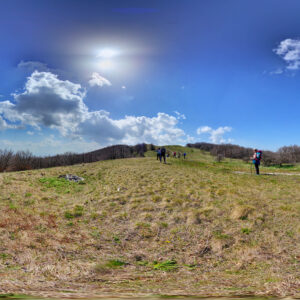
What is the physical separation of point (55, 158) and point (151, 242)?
104554 millimetres

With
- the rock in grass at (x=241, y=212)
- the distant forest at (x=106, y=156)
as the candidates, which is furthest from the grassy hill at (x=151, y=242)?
the distant forest at (x=106, y=156)

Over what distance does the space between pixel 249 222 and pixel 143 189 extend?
27.7 feet

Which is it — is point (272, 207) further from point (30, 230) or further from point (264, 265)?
point (30, 230)

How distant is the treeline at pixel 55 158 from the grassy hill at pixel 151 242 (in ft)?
140

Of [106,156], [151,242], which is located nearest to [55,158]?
[106,156]

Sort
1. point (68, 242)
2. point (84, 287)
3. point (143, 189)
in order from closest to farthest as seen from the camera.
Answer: point (84, 287) < point (68, 242) < point (143, 189)

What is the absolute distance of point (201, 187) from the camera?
1596 cm

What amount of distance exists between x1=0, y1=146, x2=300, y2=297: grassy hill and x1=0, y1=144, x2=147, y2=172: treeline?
4261cm

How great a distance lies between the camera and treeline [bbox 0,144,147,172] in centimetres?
5053

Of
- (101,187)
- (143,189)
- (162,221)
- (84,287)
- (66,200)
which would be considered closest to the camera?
(84,287)

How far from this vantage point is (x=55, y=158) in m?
99.6

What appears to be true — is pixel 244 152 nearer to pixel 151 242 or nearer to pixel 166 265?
pixel 151 242

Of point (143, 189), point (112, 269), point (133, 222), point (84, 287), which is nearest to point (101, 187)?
point (143, 189)

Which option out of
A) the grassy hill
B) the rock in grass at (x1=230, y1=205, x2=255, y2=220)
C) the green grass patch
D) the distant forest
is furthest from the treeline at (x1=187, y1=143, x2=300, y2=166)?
the green grass patch
